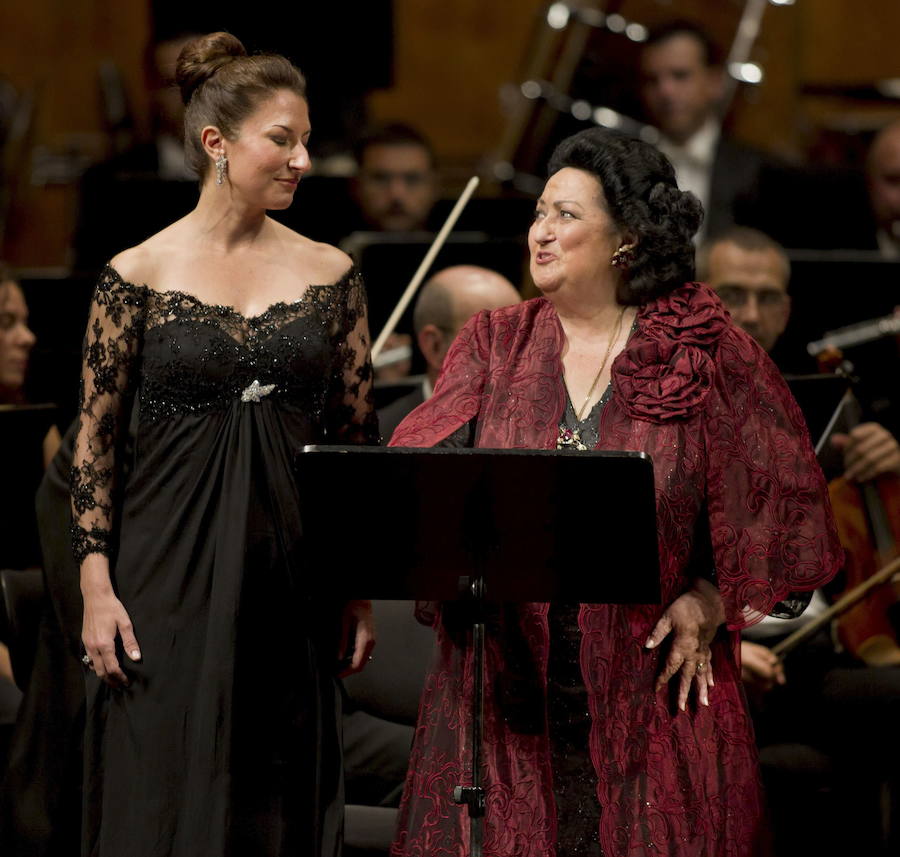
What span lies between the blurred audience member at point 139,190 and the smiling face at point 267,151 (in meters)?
1.78

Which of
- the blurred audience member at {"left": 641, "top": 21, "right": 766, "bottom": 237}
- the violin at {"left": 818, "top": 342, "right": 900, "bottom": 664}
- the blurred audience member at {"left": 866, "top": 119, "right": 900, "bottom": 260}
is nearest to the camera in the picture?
the violin at {"left": 818, "top": 342, "right": 900, "bottom": 664}

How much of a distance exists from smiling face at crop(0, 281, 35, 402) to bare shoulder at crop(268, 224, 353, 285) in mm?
1447

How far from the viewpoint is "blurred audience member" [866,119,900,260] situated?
203 inches

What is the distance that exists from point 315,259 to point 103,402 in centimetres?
44

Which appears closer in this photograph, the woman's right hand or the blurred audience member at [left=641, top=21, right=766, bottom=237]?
the woman's right hand

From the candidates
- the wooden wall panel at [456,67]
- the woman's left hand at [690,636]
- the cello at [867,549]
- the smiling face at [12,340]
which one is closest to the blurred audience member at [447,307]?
the cello at [867,549]

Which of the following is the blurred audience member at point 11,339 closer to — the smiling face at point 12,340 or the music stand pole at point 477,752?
the smiling face at point 12,340

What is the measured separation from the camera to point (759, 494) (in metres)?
2.55

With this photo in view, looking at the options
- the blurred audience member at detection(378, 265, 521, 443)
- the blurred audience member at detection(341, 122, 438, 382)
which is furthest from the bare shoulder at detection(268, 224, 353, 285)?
the blurred audience member at detection(341, 122, 438, 382)

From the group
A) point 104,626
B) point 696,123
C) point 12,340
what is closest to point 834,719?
point 104,626

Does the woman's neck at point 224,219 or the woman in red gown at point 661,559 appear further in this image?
the woman's neck at point 224,219

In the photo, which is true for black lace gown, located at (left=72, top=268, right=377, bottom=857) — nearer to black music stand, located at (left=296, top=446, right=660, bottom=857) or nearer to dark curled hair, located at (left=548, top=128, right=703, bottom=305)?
black music stand, located at (left=296, top=446, right=660, bottom=857)

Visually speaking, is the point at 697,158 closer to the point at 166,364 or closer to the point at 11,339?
the point at 11,339

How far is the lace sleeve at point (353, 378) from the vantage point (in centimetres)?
269
